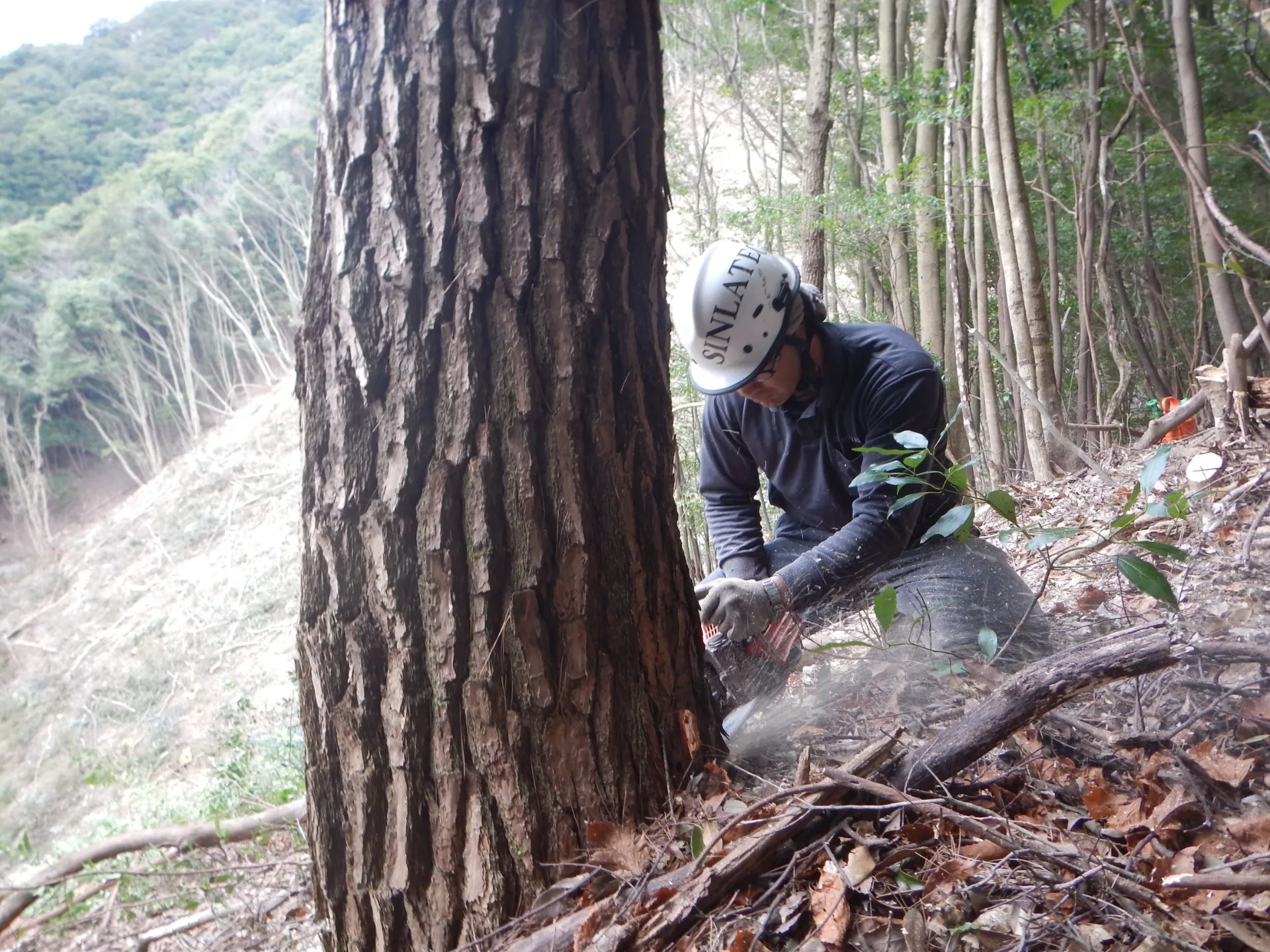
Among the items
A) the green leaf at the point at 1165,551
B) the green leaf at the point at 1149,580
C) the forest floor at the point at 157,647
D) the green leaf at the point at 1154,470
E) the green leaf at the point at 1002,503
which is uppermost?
the green leaf at the point at 1154,470

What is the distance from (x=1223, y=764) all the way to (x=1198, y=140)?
4.48 metres

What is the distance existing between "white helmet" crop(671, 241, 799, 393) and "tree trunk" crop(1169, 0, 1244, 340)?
9.33ft

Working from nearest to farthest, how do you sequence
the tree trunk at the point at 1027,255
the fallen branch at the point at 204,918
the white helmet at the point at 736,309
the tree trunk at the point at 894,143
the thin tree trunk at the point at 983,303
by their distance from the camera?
the fallen branch at the point at 204,918 → the white helmet at the point at 736,309 → the tree trunk at the point at 1027,255 → the thin tree trunk at the point at 983,303 → the tree trunk at the point at 894,143

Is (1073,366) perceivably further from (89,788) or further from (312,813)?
(89,788)

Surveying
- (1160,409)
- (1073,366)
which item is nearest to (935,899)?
(1160,409)

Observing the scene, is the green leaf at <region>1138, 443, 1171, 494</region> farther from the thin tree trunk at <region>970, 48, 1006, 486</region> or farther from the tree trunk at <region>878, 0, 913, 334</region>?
the tree trunk at <region>878, 0, 913, 334</region>

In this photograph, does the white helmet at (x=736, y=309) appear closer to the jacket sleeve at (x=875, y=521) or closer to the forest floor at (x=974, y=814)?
the jacket sleeve at (x=875, y=521)

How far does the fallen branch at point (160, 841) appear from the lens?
93.0 inches

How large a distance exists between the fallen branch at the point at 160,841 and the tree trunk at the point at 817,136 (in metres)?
4.44

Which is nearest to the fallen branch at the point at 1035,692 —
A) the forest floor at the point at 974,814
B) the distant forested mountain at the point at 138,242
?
the forest floor at the point at 974,814

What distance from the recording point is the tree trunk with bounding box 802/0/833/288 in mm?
5109

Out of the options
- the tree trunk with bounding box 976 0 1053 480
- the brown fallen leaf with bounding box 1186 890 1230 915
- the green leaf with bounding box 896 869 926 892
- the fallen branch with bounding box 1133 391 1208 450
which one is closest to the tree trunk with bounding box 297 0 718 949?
the green leaf with bounding box 896 869 926 892

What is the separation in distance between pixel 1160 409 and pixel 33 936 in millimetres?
7142

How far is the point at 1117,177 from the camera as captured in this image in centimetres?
830
